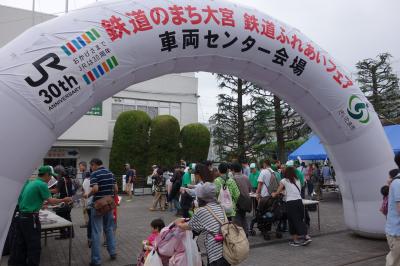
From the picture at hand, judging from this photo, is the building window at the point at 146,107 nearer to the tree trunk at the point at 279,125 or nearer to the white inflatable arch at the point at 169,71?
the tree trunk at the point at 279,125

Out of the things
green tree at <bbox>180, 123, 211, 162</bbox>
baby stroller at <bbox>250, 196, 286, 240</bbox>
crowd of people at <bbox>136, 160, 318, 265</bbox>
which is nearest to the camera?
crowd of people at <bbox>136, 160, 318, 265</bbox>

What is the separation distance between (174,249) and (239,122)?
1738 cm

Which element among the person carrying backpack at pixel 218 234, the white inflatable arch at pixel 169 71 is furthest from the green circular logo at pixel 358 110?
the person carrying backpack at pixel 218 234

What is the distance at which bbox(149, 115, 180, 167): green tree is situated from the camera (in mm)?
22297

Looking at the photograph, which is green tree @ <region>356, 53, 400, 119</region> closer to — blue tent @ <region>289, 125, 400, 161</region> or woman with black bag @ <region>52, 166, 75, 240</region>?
blue tent @ <region>289, 125, 400, 161</region>

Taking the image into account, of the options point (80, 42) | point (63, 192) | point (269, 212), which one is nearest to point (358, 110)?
point (269, 212)

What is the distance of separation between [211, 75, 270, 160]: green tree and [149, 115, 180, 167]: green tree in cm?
274

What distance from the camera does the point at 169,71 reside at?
617 centimetres

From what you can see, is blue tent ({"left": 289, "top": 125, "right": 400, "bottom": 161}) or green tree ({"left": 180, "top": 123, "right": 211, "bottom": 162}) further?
green tree ({"left": 180, "top": 123, "right": 211, "bottom": 162})

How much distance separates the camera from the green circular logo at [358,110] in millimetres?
7507

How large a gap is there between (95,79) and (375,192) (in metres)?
6.16

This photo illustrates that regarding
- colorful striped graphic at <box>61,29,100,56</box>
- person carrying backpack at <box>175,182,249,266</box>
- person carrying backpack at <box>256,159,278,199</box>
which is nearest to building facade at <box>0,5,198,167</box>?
person carrying backpack at <box>256,159,278,199</box>

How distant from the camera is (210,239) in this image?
4.12 metres

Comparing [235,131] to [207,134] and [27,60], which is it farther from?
[27,60]
